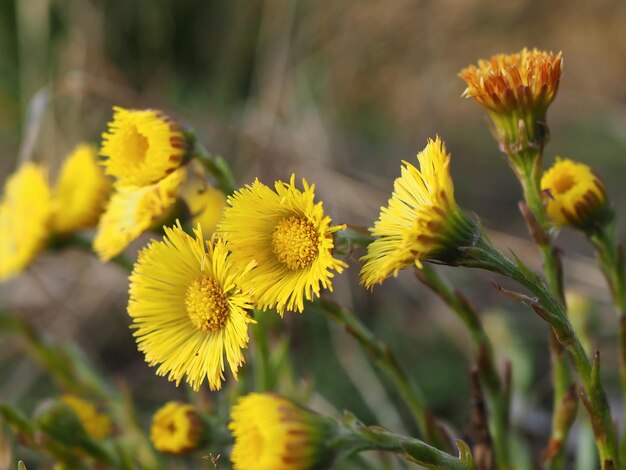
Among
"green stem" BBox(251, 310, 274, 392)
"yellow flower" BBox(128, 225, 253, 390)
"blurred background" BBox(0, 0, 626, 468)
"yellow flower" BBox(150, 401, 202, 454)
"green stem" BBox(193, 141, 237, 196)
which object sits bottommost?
"blurred background" BBox(0, 0, 626, 468)

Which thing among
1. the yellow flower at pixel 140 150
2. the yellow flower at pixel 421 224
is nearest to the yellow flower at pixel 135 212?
the yellow flower at pixel 140 150

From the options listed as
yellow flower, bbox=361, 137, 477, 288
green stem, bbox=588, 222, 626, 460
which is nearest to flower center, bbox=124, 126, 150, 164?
yellow flower, bbox=361, 137, 477, 288

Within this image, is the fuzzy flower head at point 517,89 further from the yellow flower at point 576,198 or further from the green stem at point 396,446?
the green stem at point 396,446

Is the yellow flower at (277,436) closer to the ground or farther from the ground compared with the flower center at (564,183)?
closer to the ground

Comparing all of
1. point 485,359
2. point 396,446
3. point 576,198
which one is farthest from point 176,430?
point 576,198

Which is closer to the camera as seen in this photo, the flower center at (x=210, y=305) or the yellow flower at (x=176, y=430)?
the flower center at (x=210, y=305)

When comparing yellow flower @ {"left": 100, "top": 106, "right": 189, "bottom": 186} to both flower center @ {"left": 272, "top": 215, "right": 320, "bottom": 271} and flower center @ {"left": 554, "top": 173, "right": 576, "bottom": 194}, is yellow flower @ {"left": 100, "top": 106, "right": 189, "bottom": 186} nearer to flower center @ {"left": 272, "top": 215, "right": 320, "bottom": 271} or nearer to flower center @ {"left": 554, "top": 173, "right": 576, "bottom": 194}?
flower center @ {"left": 272, "top": 215, "right": 320, "bottom": 271}

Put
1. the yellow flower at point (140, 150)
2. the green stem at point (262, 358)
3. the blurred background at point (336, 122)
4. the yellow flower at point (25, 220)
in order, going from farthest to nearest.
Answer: the blurred background at point (336, 122)
the yellow flower at point (25, 220)
the green stem at point (262, 358)
the yellow flower at point (140, 150)
